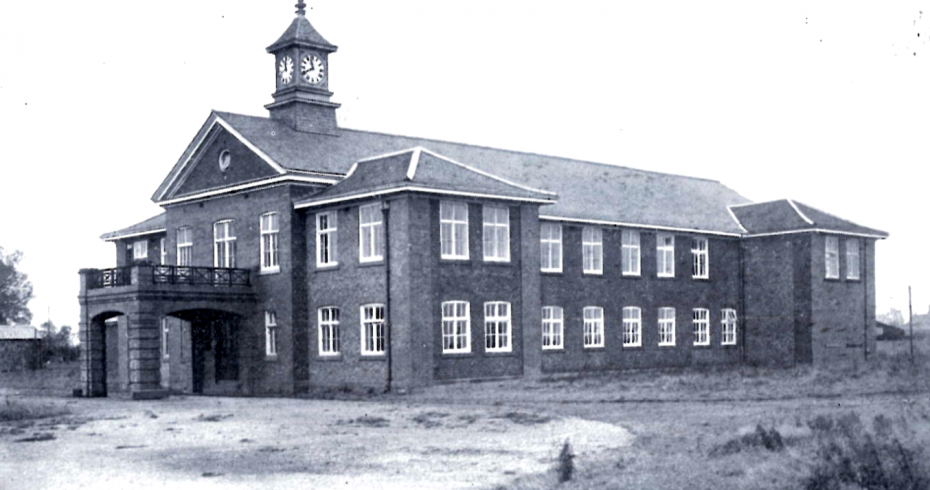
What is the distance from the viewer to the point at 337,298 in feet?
115

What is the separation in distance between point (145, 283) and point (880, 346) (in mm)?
33172

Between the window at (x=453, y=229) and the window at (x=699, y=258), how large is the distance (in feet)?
44.2

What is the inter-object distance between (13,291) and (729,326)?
80.5m

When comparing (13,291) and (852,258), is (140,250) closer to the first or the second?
(852,258)

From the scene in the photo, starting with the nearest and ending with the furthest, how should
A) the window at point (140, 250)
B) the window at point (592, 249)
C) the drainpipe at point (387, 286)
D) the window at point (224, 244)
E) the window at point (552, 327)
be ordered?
1. the drainpipe at point (387, 286)
2. the window at point (552, 327)
3. the window at point (224, 244)
4. the window at point (592, 249)
5. the window at point (140, 250)

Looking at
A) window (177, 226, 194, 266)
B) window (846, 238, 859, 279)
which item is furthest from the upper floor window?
window (177, 226, 194, 266)

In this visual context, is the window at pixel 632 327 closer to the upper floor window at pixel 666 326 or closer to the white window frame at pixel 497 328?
the upper floor window at pixel 666 326

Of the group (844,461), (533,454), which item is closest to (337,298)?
(533,454)

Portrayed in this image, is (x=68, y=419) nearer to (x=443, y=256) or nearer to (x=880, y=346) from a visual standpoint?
(x=443, y=256)

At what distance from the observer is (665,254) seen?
142 feet

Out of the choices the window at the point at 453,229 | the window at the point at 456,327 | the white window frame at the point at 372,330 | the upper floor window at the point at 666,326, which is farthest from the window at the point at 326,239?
the upper floor window at the point at 666,326

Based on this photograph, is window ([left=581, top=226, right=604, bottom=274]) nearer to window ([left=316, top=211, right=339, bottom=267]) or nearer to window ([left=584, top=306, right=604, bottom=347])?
window ([left=584, top=306, right=604, bottom=347])

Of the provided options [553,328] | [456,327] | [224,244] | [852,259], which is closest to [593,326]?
[553,328]

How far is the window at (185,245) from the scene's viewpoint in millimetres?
40469
